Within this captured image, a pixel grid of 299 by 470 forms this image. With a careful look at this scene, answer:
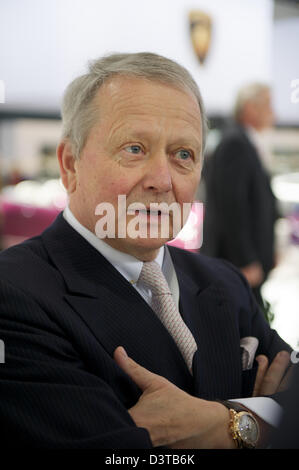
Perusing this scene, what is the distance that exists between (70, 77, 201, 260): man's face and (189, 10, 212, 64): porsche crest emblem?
1829 millimetres

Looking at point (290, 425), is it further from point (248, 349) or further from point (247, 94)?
point (247, 94)

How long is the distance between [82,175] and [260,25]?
2.40 metres

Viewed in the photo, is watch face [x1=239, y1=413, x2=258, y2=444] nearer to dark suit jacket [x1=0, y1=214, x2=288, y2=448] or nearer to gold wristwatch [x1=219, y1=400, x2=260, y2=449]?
gold wristwatch [x1=219, y1=400, x2=260, y2=449]

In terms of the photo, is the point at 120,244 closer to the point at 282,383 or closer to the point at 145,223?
the point at 145,223

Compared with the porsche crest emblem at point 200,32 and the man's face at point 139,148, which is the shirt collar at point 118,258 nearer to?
the man's face at point 139,148

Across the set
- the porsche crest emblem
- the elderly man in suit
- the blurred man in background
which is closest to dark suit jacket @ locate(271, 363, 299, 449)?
the elderly man in suit

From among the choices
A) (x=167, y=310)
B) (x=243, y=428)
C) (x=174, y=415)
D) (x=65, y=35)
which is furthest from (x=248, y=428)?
(x=65, y=35)

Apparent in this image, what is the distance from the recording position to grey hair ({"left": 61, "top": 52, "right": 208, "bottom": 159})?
1107mm

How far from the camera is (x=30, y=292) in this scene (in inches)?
40.3

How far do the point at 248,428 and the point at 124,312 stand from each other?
0.32 meters

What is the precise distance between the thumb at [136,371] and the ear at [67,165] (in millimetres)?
377

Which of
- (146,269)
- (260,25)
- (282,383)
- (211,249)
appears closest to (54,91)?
(211,249)

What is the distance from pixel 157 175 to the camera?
109 cm

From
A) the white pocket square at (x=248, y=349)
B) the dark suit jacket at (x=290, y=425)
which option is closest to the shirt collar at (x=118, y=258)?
the white pocket square at (x=248, y=349)
